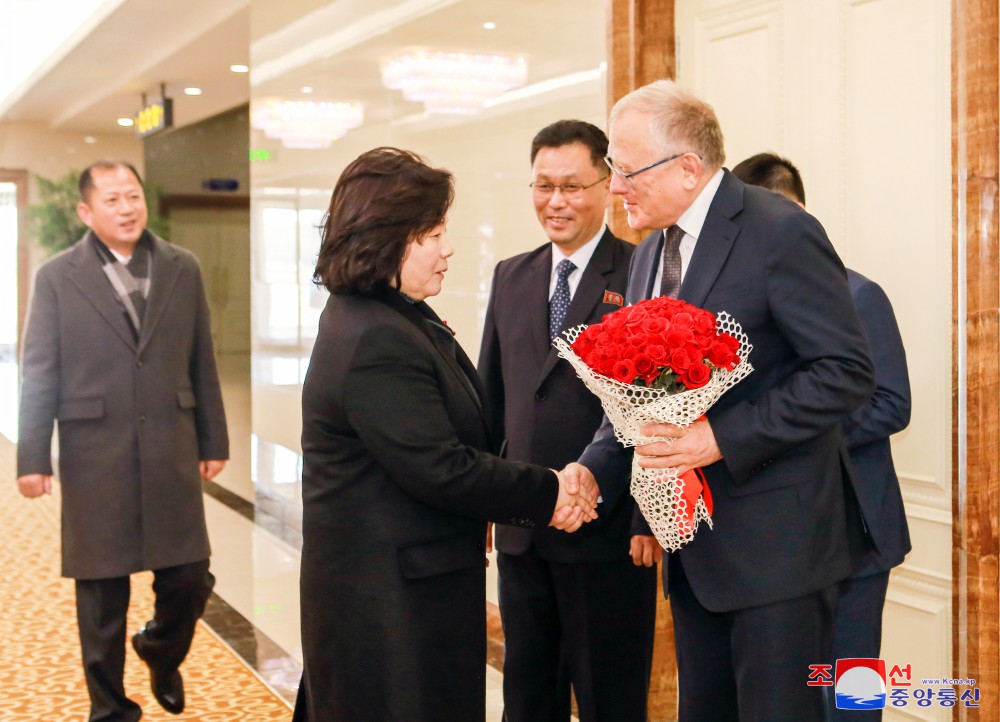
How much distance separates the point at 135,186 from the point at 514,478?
2.30 metres

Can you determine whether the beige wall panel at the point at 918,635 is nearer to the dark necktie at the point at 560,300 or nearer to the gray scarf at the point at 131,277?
the dark necktie at the point at 560,300

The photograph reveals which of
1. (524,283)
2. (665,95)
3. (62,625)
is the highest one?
(665,95)

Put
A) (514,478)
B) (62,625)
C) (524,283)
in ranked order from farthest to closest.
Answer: (62,625) → (524,283) → (514,478)

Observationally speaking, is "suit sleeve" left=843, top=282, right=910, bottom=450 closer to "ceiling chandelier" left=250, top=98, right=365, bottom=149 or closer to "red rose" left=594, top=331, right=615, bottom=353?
"red rose" left=594, top=331, right=615, bottom=353

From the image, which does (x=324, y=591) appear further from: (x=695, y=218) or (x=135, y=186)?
(x=135, y=186)

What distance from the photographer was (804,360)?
7.14ft

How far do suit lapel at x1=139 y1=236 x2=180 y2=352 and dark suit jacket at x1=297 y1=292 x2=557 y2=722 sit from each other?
1844 mm

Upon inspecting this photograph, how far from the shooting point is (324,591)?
92.5 inches

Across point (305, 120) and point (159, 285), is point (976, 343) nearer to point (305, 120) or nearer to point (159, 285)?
point (159, 285)

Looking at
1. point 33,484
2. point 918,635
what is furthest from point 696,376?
point 33,484

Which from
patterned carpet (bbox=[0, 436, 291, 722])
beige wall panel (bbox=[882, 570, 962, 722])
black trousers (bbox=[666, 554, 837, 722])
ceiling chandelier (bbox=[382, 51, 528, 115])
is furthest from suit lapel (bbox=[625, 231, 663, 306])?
ceiling chandelier (bbox=[382, 51, 528, 115])

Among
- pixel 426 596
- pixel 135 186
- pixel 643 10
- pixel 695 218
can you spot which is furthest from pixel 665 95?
pixel 135 186

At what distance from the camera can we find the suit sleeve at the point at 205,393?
419cm

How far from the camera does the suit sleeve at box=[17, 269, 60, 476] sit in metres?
3.81
